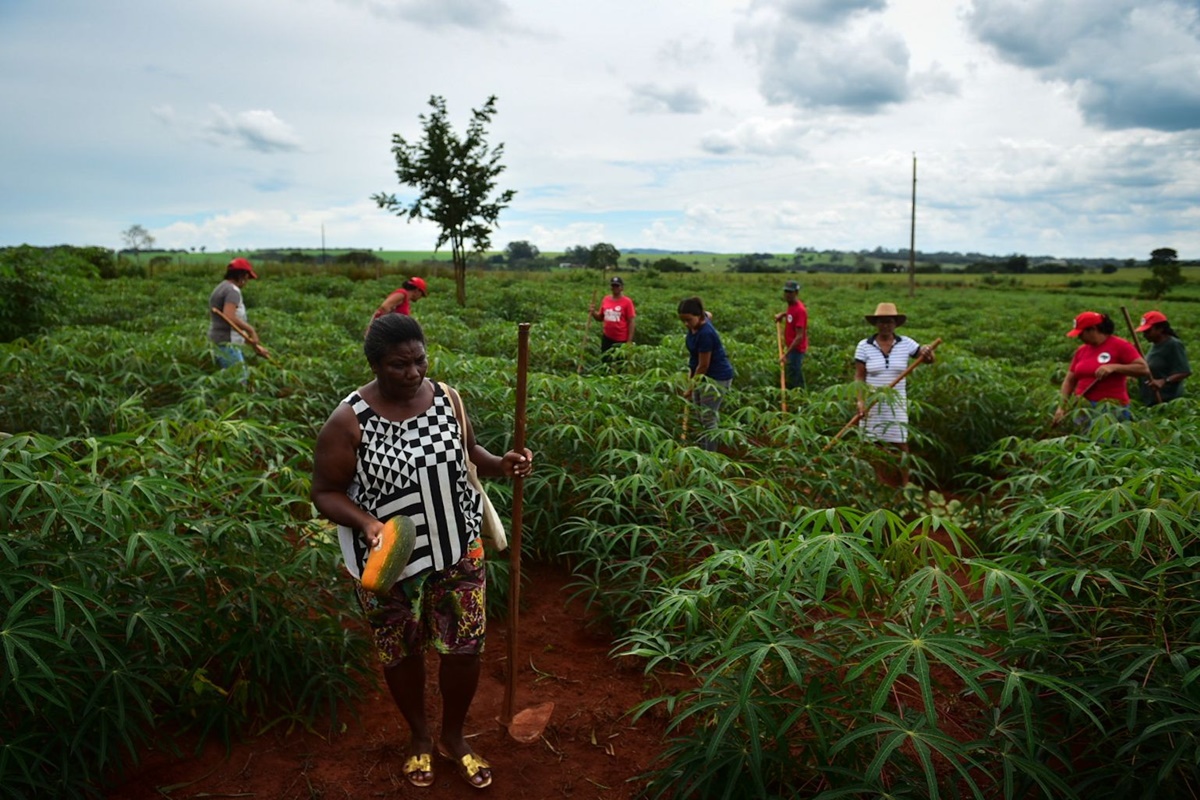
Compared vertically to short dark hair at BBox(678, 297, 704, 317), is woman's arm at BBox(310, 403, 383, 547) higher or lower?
lower

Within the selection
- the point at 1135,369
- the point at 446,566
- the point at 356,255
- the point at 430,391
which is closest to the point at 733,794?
the point at 446,566

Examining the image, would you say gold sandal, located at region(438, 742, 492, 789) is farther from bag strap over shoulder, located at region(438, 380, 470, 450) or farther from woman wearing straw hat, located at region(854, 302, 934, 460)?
woman wearing straw hat, located at region(854, 302, 934, 460)

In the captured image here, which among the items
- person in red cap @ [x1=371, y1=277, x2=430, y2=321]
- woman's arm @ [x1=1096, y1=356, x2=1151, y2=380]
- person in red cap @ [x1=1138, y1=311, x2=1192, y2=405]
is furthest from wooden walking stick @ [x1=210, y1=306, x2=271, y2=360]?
person in red cap @ [x1=1138, y1=311, x2=1192, y2=405]

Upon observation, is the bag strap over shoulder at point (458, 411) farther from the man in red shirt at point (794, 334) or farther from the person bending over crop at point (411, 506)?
the man in red shirt at point (794, 334)

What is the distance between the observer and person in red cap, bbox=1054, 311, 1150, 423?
4.37 m

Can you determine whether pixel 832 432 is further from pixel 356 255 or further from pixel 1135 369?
pixel 356 255

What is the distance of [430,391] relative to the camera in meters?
1.98

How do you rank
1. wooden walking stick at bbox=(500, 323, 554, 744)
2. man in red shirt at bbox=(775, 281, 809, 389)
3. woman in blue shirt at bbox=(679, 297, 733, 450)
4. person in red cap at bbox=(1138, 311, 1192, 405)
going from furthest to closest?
man in red shirt at bbox=(775, 281, 809, 389) → person in red cap at bbox=(1138, 311, 1192, 405) → woman in blue shirt at bbox=(679, 297, 733, 450) → wooden walking stick at bbox=(500, 323, 554, 744)

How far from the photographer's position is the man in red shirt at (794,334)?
7.09 m

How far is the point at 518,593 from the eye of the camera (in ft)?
7.49

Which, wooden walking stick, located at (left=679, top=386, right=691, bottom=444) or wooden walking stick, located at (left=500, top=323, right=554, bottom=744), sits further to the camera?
wooden walking stick, located at (left=679, top=386, right=691, bottom=444)

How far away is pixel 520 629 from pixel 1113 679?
2.02m

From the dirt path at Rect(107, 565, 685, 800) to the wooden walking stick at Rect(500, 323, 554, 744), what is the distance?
0.15ft

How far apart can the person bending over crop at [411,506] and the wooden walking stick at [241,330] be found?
3.77m
